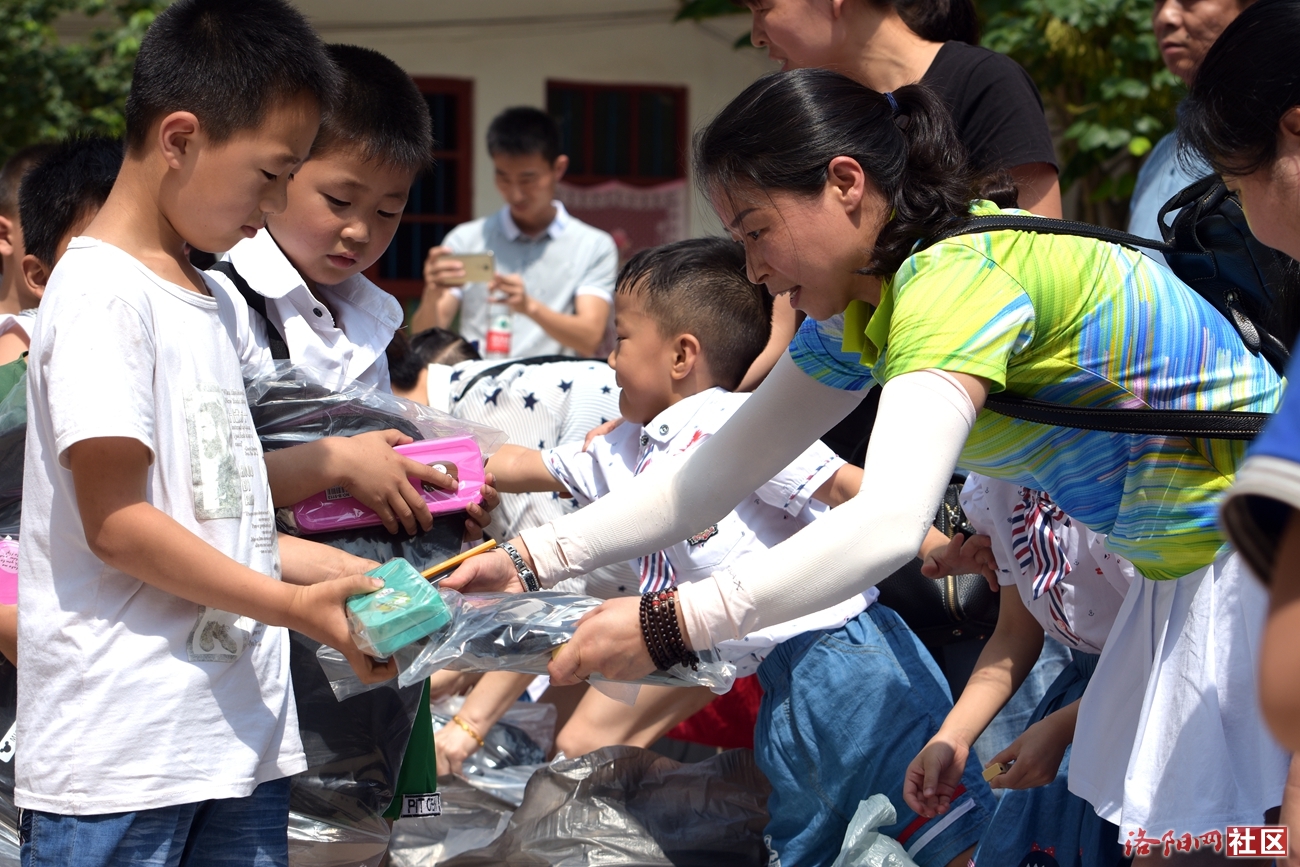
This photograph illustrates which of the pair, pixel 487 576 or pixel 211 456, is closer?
pixel 211 456

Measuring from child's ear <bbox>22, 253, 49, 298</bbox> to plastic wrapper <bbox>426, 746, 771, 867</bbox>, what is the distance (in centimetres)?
140

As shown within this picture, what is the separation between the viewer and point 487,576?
1.95 m

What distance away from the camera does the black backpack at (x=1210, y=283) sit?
1.57 meters

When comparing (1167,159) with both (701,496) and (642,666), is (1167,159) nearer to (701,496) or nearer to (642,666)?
(701,496)

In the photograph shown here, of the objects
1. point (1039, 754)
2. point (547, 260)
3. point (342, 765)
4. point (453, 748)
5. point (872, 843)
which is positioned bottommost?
point (453, 748)

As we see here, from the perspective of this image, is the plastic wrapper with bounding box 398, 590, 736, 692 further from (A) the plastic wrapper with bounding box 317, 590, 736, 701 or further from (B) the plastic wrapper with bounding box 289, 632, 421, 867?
(B) the plastic wrapper with bounding box 289, 632, 421, 867

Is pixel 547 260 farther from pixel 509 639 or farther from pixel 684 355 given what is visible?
pixel 509 639

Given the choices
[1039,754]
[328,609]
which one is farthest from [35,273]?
[1039,754]

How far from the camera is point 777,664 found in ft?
8.07

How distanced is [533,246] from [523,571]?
3374 millimetres

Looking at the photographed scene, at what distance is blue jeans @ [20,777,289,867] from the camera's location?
1.54 metres

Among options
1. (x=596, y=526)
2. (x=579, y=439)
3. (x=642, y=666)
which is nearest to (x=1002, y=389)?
(x=642, y=666)

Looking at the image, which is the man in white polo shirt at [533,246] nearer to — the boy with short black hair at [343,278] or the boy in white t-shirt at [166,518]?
the boy with short black hair at [343,278]

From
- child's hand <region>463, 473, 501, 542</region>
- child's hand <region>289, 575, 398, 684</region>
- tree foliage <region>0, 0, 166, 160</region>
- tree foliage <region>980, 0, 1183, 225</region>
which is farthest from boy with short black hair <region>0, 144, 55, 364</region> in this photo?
tree foliage <region>0, 0, 166, 160</region>
